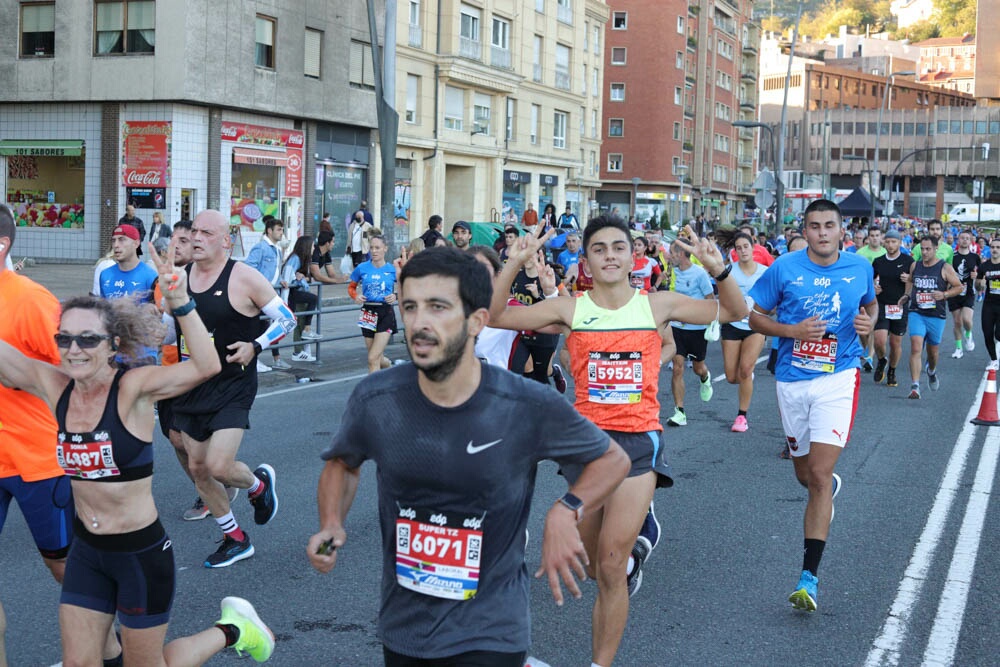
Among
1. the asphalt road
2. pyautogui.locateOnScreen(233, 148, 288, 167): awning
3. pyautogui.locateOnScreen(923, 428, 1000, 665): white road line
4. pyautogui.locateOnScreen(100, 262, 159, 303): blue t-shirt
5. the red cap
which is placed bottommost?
the asphalt road

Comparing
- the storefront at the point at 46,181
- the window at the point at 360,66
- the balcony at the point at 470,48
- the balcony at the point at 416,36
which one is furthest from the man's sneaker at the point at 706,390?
the balcony at the point at 470,48

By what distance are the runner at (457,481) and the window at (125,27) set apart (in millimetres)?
28279

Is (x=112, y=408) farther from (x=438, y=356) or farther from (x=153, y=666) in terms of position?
(x=438, y=356)

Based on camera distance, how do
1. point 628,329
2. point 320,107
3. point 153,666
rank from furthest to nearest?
point 320,107
point 628,329
point 153,666

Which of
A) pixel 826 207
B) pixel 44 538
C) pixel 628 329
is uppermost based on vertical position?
pixel 826 207

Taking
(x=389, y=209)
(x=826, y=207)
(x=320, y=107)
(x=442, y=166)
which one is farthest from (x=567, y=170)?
(x=826, y=207)

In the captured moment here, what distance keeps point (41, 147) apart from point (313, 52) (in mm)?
8009

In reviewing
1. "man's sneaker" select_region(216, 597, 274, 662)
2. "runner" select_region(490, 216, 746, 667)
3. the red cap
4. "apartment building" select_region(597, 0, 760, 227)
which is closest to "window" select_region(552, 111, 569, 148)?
"apartment building" select_region(597, 0, 760, 227)

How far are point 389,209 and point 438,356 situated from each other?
16.0m

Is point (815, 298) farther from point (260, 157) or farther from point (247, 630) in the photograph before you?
point (260, 157)

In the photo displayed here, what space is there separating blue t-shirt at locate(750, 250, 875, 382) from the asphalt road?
1.20 metres

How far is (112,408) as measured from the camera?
397 centimetres

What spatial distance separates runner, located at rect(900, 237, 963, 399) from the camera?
14414 millimetres

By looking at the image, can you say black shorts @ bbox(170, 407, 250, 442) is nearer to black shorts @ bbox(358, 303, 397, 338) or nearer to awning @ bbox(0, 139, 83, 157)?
black shorts @ bbox(358, 303, 397, 338)
